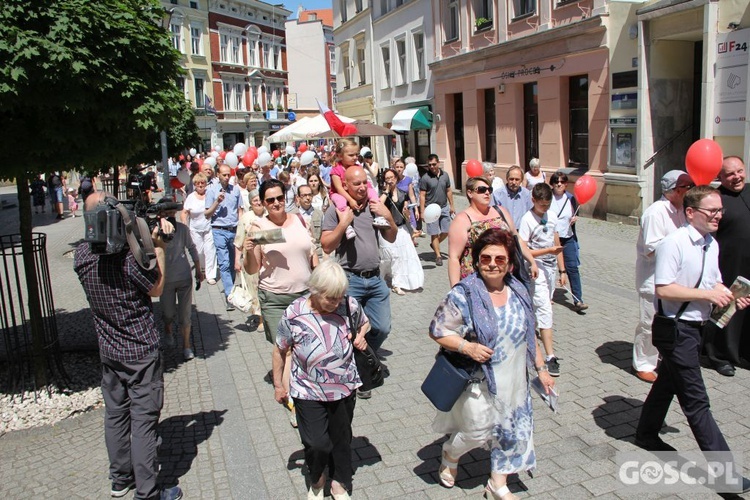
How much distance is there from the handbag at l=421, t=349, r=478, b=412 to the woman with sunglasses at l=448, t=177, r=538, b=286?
3.40ft

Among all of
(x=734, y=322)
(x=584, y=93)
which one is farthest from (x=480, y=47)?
(x=734, y=322)

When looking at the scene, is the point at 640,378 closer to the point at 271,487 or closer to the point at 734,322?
the point at 734,322

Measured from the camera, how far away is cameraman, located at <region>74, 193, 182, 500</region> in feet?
12.7

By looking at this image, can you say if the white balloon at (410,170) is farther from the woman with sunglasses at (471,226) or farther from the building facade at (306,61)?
the building facade at (306,61)

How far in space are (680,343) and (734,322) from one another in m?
2.26

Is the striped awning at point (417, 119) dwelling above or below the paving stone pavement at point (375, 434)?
above

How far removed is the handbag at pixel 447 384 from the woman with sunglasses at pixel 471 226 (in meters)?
1.04

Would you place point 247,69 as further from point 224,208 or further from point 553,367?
point 553,367

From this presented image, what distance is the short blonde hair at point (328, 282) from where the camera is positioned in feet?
11.6

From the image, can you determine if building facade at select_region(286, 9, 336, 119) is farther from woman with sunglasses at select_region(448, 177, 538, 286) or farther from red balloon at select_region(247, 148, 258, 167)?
woman with sunglasses at select_region(448, 177, 538, 286)

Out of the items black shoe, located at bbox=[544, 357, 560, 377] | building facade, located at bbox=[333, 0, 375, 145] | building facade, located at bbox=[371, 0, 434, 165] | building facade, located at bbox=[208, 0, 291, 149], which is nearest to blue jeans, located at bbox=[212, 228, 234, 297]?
black shoe, located at bbox=[544, 357, 560, 377]

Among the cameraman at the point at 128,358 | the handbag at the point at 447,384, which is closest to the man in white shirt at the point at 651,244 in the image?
the handbag at the point at 447,384

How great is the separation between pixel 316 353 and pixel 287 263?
5.11 feet

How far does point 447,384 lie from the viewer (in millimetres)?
3574
